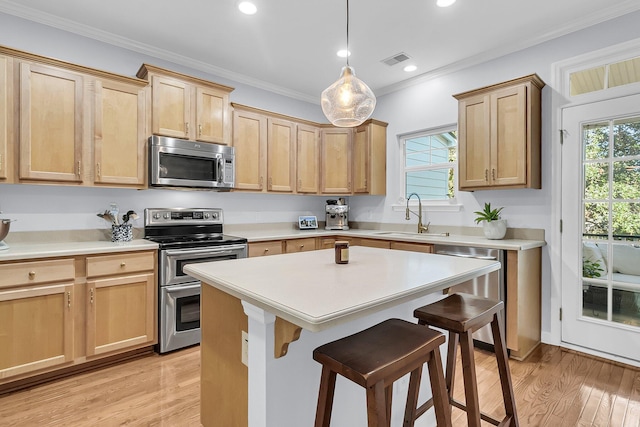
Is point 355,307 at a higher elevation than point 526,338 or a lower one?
higher

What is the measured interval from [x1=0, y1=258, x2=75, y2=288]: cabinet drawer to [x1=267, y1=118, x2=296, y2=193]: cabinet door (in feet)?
6.88

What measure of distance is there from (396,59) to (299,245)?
229 cm

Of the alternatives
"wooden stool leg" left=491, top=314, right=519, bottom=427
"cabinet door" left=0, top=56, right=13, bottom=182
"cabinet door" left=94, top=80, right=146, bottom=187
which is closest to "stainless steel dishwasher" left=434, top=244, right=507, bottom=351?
"wooden stool leg" left=491, top=314, right=519, bottom=427

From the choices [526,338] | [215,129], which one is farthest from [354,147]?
[526,338]

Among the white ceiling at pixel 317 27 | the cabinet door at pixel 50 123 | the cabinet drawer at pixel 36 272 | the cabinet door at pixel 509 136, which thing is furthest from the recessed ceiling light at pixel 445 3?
the cabinet drawer at pixel 36 272

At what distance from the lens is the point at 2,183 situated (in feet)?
7.97

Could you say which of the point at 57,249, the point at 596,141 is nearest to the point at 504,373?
the point at 596,141

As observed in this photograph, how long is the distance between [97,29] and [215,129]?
4.20ft

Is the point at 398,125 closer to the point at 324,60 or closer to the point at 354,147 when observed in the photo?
the point at 354,147

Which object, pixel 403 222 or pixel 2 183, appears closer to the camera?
pixel 2 183

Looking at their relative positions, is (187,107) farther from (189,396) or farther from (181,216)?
(189,396)

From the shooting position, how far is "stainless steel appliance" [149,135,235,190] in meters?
2.95

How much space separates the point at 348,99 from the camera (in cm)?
191

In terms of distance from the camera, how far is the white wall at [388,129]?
8.87ft
